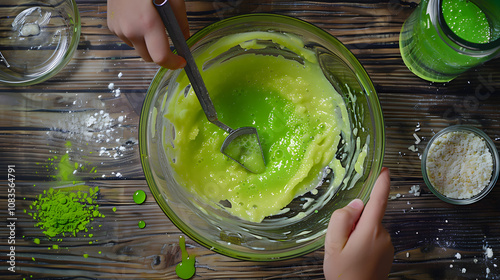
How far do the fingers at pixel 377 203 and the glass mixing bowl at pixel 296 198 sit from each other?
59 mm

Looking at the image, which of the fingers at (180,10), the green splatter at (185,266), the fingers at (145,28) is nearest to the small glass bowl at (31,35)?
the fingers at (145,28)

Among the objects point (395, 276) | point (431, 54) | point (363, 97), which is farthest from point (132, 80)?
point (395, 276)

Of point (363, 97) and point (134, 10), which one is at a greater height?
point (134, 10)

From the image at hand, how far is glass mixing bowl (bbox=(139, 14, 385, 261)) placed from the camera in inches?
46.9

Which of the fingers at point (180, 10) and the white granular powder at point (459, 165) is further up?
the fingers at point (180, 10)

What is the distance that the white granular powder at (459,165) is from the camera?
1.37 meters

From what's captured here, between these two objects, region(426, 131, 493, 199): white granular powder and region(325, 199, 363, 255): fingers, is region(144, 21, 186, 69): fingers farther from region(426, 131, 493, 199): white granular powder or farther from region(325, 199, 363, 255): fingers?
region(426, 131, 493, 199): white granular powder

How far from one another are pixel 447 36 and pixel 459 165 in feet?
1.70

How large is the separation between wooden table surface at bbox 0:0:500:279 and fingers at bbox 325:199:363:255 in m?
0.27

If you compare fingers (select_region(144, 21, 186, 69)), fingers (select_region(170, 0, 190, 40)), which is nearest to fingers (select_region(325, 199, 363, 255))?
fingers (select_region(144, 21, 186, 69))

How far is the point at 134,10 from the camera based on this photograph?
1115mm

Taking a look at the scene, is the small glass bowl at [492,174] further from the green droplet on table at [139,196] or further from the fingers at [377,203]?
the green droplet on table at [139,196]

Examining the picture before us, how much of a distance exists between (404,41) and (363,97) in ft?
1.23

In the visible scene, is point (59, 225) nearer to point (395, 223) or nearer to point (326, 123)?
point (326, 123)
